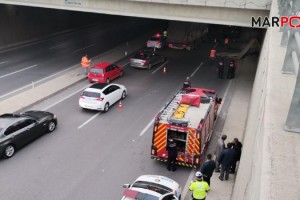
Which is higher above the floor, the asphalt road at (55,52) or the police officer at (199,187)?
the police officer at (199,187)

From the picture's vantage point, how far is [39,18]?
127 feet

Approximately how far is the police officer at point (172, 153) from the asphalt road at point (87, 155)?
312 millimetres

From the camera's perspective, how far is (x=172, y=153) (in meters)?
13.0

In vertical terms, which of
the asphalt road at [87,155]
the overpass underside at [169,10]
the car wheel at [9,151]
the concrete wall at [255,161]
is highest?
the overpass underside at [169,10]

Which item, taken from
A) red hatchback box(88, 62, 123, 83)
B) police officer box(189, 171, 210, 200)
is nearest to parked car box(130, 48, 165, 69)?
red hatchback box(88, 62, 123, 83)

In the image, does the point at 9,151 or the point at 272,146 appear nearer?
the point at 272,146

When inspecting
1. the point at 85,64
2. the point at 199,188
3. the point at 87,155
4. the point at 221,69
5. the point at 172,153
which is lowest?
the point at 87,155

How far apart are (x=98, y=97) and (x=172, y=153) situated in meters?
7.40

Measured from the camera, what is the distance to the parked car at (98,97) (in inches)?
744

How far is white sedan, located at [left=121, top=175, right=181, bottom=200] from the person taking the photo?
32.9 feet

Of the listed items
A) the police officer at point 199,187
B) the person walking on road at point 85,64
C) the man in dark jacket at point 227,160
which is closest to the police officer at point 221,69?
the person walking on road at point 85,64

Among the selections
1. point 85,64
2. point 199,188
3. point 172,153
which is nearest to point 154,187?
point 199,188

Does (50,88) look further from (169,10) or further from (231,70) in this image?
(231,70)

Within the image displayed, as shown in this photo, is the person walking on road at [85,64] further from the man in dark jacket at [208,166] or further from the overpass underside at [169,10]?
the man in dark jacket at [208,166]
